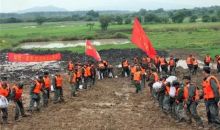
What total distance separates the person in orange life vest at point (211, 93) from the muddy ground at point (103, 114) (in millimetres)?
730

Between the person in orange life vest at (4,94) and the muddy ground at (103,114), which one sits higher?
the person in orange life vest at (4,94)

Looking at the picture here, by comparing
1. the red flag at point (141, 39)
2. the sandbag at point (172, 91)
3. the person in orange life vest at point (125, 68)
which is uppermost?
the red flag at point (141, 39)

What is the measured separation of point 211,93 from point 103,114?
5047 mm

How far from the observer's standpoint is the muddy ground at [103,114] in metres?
15.1

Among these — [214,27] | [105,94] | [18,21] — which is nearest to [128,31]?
[214,27]

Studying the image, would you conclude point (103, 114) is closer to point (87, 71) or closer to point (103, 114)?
point (103, 114)

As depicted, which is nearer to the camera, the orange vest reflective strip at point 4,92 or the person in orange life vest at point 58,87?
the orange vest reflective strip at point 4,92

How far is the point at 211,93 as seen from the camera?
13328mm

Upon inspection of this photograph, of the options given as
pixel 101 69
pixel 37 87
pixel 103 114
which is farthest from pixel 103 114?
pixel 101 69

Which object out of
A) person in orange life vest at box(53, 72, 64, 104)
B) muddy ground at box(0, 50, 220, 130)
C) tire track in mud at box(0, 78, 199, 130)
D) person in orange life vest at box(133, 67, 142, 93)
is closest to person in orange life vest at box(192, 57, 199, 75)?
muddy ground at box(0, 50, 220, 130)

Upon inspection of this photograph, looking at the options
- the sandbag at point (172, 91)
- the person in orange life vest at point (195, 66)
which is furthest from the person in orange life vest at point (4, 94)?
the person in orange life vest at point (195, 66)

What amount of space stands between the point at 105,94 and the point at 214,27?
5118 centimetres

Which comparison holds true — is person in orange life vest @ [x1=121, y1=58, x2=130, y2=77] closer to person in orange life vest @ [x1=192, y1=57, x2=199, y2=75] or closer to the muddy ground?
person in orange life vest @ [x1=192, y1=57, x2=199, y2=75]

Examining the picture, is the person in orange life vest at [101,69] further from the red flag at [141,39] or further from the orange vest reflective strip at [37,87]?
the orange vest reflective strip at [37,87]
